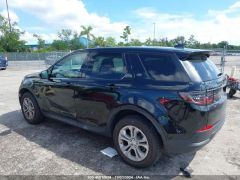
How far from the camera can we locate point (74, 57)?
4344 millimetres

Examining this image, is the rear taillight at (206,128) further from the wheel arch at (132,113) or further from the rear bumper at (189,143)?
the wheel arch at (132,113)

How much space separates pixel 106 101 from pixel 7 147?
2.07 meters

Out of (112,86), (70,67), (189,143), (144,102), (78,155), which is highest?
(70,67)

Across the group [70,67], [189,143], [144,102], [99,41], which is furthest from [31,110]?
[99,41]

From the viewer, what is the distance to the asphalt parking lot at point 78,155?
3.31m

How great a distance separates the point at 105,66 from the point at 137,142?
1.34 m

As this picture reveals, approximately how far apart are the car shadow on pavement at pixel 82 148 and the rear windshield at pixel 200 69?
1382mm

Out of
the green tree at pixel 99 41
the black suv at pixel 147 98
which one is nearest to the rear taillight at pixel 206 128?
the black suv at pixel 147 98

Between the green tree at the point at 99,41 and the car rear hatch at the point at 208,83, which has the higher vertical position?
the green tree at the point at 99,41

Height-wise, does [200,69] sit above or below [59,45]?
below

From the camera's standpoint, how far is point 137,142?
3.31m

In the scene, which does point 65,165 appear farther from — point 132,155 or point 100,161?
point 132,155

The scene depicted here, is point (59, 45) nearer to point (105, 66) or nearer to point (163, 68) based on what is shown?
point (105, 66)

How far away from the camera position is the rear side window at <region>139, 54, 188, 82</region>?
296 centimetres
